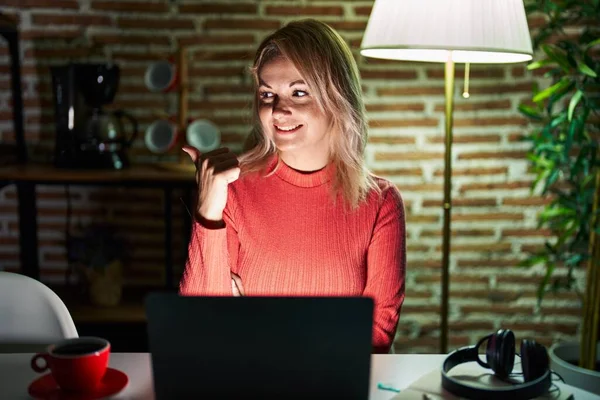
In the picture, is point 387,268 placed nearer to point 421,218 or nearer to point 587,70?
point 587,70

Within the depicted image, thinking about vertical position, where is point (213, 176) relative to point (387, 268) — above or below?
above

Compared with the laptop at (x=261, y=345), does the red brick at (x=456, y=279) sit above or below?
below

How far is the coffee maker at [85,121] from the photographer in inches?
106

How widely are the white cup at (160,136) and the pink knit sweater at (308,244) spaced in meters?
1.05

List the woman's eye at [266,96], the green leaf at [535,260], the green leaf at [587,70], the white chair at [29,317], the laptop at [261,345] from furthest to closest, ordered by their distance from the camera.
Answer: the green leaf at [535,260]
the green leaf at [587,70]
the woman's eye at [266,96]
the white chair at [29,317]
the laptop at [261,345]

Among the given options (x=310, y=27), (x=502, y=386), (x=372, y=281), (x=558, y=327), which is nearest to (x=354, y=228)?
(x=372, y=281)

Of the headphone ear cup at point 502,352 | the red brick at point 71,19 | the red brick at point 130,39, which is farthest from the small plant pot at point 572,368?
the red brick at point 71,19

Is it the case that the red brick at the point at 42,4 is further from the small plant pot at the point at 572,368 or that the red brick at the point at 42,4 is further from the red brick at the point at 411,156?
the small plant pot at the point at 572,368

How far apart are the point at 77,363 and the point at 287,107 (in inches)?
31.8

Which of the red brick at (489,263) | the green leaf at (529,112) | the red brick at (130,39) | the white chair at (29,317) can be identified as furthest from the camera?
the red brick at (489,263)

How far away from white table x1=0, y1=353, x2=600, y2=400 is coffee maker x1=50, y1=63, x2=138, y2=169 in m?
1.51

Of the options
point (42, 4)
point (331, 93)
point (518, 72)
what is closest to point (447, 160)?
point (331, 93)

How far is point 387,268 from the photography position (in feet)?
5.47

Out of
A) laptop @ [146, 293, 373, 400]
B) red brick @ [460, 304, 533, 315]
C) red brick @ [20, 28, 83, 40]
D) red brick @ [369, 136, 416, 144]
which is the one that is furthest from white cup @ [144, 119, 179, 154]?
laptop @ [146, 293, 373, 400]
